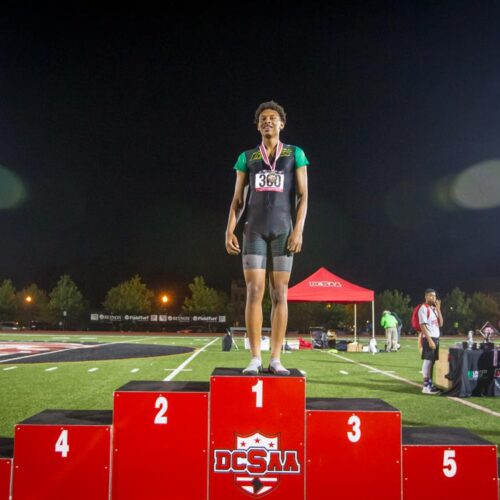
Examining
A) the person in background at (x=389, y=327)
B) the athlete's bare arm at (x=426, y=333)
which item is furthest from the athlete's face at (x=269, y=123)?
the person in background at (x=389, y=327)

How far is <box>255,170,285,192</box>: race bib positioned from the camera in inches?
200

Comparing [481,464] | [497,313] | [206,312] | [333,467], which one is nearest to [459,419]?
[481,464]

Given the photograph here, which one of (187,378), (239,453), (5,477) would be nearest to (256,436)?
(239,453)

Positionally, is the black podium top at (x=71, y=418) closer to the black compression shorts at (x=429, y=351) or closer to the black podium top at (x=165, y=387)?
the black podium top at (x=165, y=387)

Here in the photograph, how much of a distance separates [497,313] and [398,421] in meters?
96.7

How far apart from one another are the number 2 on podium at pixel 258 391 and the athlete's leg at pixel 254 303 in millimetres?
780

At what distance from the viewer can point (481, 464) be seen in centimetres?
389

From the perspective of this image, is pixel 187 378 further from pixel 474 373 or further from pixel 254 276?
pixel 254 276

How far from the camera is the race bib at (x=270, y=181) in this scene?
16.7 ft

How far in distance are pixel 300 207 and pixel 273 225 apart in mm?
375

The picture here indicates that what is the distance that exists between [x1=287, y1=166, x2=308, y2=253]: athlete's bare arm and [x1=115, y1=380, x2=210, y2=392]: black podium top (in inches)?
63.2

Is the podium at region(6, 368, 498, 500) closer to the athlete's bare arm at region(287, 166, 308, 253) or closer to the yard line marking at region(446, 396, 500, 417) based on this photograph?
the athlete's bare arm at region(287, 166, 308, 253)

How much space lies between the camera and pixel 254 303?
5.03 m

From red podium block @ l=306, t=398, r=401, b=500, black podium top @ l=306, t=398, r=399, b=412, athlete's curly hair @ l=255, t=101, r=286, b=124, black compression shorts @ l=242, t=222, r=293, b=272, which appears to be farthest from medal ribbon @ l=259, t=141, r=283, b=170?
red podium block @ l=306, t=398, r=401, b=500
